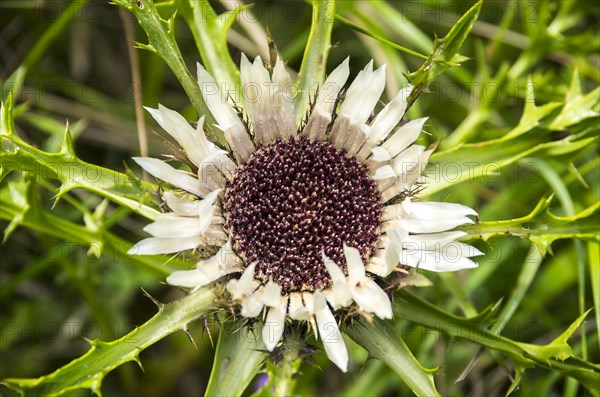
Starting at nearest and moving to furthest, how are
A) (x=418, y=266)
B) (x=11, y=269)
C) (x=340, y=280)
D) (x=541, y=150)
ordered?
(x=340, y=280)
(x=418, y=266)
(x=541, y=150)
(x=11, y=269)

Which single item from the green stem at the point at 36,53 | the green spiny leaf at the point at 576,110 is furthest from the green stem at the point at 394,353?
the green stem at the point at 36,53

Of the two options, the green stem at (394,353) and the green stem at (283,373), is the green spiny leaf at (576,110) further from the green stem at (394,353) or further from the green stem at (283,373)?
the green stem at (283,373)

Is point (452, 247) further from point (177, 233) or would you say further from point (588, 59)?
point (588, 59)

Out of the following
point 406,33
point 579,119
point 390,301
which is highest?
point 406,33

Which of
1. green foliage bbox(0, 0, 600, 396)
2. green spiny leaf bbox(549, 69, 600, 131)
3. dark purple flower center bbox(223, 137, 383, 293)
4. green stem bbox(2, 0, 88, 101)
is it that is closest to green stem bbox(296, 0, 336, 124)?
green foliage bbox(0, 0, 600, 396)

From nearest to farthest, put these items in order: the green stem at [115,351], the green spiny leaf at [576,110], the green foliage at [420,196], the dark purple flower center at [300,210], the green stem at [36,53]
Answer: the green stem at [115,351] < the green foliage at [420,196] < the dark purple flower center at [300,210] < the green spiny leaf at [576,110] < the green stem at [36,53]

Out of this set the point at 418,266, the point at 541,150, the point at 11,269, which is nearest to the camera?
the point at 418,266

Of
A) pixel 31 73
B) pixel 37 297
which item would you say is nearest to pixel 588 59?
pixel 31 73

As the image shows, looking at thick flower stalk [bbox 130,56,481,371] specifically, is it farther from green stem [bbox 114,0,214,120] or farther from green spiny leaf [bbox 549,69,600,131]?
green spiny leaf [bbox 549,69,600,131]
